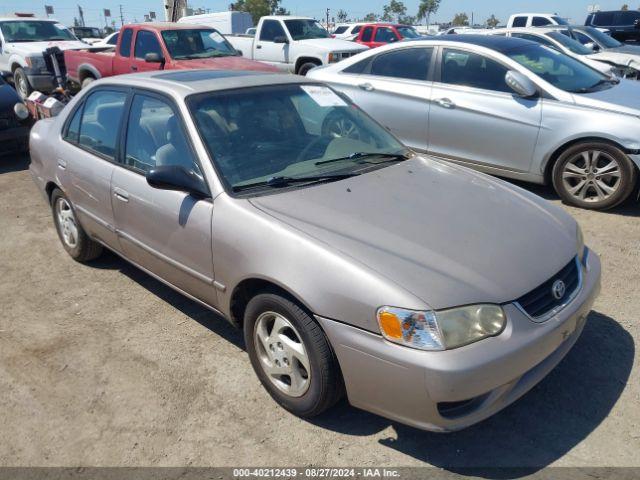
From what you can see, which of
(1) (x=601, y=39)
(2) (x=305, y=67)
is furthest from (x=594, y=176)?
(1) (x=601, y=39)

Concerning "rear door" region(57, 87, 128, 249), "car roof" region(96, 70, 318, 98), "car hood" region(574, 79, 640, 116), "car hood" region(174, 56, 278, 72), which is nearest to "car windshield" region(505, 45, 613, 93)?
"car hood" region(574, 79, 640, 116)

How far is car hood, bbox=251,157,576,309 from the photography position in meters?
2.41

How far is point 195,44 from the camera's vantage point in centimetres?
978

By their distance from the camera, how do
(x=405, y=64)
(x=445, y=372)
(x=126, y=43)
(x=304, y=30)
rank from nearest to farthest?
(x=445, y=372), (x=405, y=64), (x=126, y=43), (x=304, y=30)

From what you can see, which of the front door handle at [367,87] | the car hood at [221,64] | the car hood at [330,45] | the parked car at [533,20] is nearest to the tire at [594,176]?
the front door handle at [367,87]

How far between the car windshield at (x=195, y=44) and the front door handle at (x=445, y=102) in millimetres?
5068

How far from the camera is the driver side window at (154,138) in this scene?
3234mm

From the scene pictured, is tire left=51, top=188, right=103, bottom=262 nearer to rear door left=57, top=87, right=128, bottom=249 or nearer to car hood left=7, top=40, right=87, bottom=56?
rear door left=57, top=87, right=128, bottom=249

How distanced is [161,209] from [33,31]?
12.5 meters

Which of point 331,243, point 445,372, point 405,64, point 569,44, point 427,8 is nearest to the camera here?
point 445,372

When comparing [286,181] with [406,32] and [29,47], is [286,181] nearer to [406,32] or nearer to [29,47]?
[29,47]

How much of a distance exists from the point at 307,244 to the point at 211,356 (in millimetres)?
1247

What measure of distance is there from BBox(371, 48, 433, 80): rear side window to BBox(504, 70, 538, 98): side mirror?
1063mm

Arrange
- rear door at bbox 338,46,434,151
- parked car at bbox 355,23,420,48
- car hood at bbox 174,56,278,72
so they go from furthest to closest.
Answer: parked car at bbox 355,23,420,48
car hood at bbox 174,56,278,72
rear door at bbox 338,46,434,151
